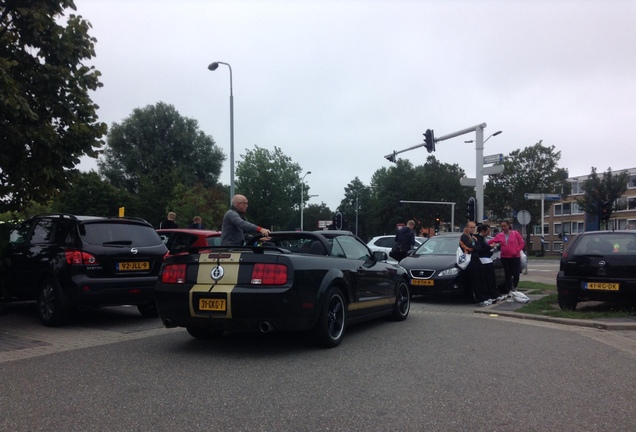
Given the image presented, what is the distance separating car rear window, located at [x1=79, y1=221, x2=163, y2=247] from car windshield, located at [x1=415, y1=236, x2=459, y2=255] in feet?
21.9

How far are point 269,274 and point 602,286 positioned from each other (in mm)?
6221

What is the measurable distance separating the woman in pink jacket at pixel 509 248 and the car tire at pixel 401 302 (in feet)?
13.6

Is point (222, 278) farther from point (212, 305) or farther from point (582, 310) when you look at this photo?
point (582, 310)

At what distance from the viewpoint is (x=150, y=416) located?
4.27m

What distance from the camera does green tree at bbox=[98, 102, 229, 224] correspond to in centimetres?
5469

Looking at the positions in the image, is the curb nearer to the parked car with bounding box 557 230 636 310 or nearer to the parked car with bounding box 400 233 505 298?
the parked car with bounding box 557 230 636 310

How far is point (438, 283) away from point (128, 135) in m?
49.5

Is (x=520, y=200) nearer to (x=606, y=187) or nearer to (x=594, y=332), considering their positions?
(x=606, y=187)

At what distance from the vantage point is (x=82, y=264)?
8.05 metres

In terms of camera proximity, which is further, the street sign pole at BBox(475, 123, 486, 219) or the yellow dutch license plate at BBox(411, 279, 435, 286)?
the street sign pole at BBox(475, 123, 486, 219)

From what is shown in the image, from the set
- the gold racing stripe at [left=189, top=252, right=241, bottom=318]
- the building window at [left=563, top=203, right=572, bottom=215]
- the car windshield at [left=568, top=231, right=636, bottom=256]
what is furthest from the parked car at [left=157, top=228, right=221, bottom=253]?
the building window at [left=563, top=203, right=572, bottom=215]

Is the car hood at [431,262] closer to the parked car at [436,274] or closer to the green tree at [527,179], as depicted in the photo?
the parked car at [436,274]

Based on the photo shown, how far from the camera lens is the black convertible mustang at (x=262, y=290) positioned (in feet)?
20.2

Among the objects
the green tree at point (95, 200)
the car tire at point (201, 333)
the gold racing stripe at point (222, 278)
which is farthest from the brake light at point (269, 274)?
the green tree at point (95, 200)
